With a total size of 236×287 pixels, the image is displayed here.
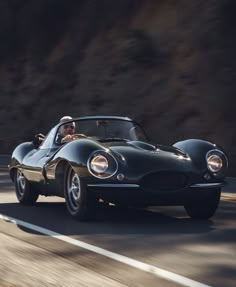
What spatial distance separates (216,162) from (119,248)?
2.50 metres

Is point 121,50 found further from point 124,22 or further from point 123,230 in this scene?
point 123,230

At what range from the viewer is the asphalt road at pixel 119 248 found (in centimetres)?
582

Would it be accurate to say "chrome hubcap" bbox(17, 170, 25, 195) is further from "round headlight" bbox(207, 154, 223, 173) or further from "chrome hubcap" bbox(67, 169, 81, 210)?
"round headlight" bbox(207, 154, 223, 173)

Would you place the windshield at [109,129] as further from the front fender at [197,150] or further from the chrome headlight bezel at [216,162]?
the chrome headlight bezel at [216,162]

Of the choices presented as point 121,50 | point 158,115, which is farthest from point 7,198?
point 121,50

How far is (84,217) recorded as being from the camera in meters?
9.02

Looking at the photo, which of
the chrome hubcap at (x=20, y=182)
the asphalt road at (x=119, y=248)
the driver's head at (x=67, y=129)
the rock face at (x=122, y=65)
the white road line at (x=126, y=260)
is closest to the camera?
the white road line at (x=126, y=260)

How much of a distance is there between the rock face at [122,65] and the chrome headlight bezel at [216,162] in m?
13.0

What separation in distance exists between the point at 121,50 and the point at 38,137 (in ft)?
67.6

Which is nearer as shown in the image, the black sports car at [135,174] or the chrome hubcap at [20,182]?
the black sports car at [135,174]

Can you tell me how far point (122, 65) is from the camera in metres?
31.0

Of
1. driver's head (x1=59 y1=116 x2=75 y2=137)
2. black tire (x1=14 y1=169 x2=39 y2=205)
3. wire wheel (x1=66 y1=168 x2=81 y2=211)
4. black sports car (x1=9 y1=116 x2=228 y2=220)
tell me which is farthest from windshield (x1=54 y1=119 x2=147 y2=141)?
black tire (x1=14 y1=169 x2=39 y2=205)

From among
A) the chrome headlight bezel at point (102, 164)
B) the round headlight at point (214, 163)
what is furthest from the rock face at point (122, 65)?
the chrome headlight bezel at point (102, 164)

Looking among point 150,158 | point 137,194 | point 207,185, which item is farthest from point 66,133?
point 207,185
